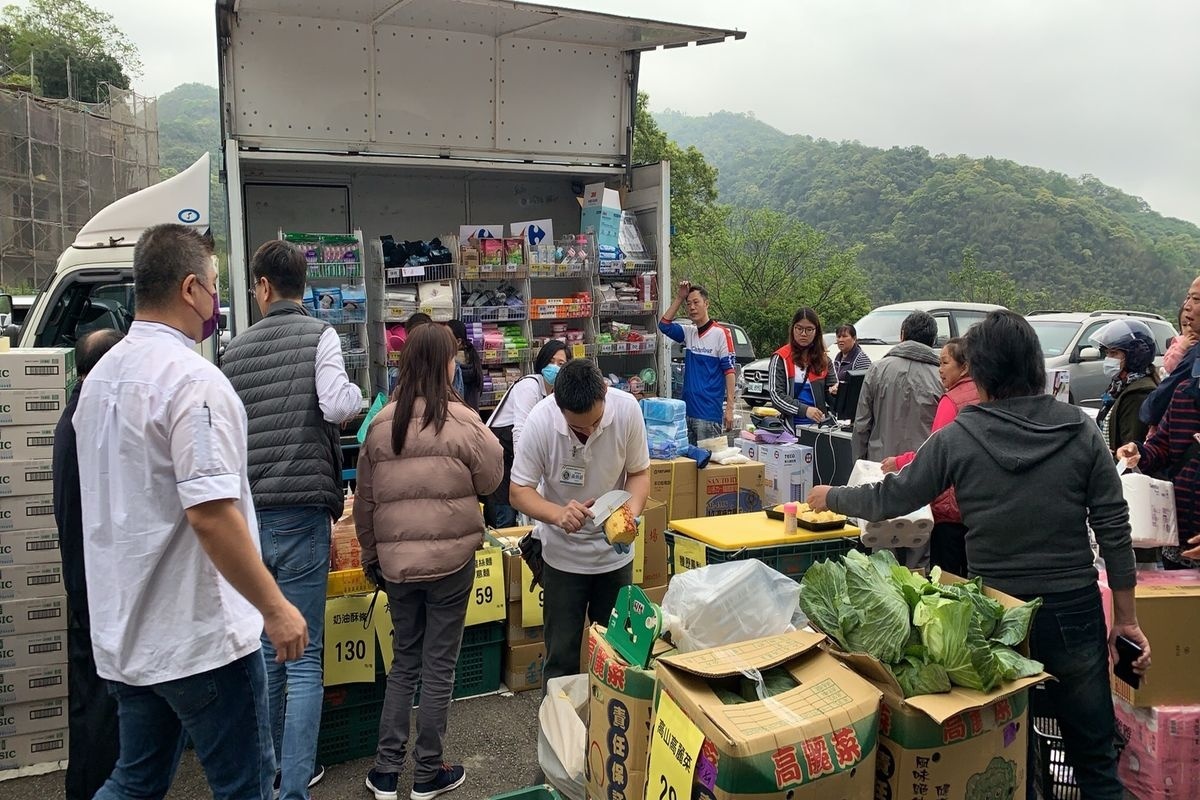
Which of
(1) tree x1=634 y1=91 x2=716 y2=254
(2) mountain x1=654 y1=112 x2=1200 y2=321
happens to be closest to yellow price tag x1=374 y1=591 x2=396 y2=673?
(1) tree x1=634 y1=91 x2=716 y2=254

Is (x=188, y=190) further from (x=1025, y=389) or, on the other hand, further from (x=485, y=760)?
(x=1025, y=389)

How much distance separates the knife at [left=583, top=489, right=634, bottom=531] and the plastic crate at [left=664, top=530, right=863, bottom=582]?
1.33 ft

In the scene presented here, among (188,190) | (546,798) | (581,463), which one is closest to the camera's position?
(546,798)

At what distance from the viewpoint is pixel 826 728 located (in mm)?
1873

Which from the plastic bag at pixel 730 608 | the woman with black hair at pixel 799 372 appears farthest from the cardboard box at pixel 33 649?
the woman with black hair at pixel 799 372

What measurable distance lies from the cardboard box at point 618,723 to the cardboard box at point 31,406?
274 cm

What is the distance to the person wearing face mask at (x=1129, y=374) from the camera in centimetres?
427

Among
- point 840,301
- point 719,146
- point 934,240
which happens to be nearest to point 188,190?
point 840,301

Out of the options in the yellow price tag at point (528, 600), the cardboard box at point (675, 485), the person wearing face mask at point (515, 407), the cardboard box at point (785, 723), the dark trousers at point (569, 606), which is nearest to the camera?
the cardboard box at point (785, 723)

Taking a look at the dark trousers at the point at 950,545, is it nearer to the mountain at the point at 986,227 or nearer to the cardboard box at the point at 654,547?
the cardboard box at the point at 654,547

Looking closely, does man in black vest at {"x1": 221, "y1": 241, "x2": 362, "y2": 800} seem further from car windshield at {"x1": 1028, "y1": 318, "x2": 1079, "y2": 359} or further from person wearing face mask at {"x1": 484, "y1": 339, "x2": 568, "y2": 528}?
car windshield at {"x1": 1028, "y1": 318, "x2": 1079, "y2": 359}

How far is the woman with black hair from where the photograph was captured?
700 centimetres

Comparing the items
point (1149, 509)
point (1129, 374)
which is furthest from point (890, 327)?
point (1149, 509)

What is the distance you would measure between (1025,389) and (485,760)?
2.67m
